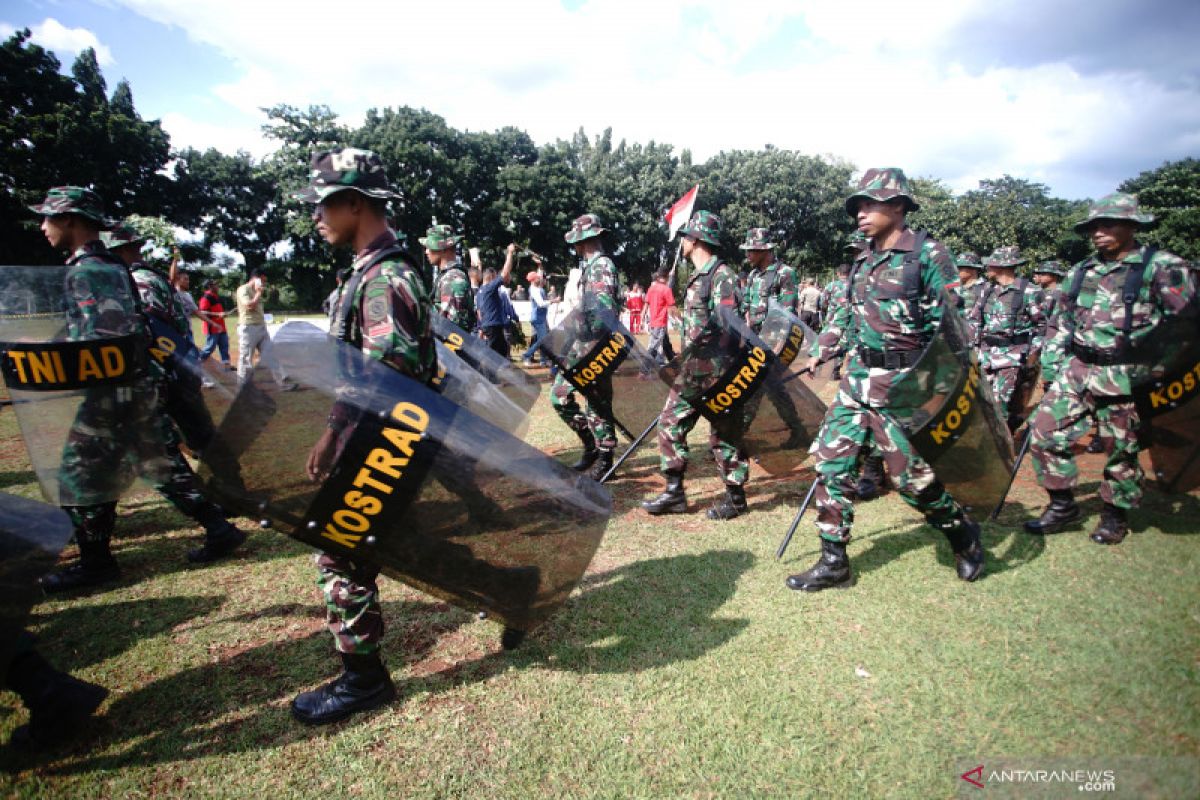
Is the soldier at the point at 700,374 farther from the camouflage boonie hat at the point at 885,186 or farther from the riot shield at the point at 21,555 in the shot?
the riot shield at the point at 21,555

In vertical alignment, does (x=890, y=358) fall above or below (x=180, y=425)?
above

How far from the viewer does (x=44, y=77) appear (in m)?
31.5

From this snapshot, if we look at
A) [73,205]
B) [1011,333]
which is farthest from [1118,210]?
[73,205]

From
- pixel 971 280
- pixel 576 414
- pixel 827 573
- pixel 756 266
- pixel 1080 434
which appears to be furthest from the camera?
pixel 971 280

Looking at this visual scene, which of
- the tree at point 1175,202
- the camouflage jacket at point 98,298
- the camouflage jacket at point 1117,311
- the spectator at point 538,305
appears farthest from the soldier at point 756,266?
the tree at point 1175,202

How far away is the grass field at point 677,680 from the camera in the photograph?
7.41 ft

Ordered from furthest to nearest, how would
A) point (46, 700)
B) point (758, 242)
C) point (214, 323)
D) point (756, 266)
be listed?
point (214, 323), point (756, 266), point (758, 242), point (46, 700)

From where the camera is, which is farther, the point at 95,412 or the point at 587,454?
the point at 587,454

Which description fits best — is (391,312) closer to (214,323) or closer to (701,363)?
(701,363)

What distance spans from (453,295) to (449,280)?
17 cm

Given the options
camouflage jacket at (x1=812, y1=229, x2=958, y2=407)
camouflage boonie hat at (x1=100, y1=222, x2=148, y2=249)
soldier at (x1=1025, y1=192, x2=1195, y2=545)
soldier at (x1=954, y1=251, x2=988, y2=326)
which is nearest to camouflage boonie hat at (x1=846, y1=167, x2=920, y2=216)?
camouflage jacket at (x1=812, y1=229, x2=958, y2=407)

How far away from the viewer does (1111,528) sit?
13.8ft

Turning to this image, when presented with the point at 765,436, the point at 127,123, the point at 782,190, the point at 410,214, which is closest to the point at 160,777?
the point at 765,436

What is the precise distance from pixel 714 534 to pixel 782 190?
37602 millimetres
